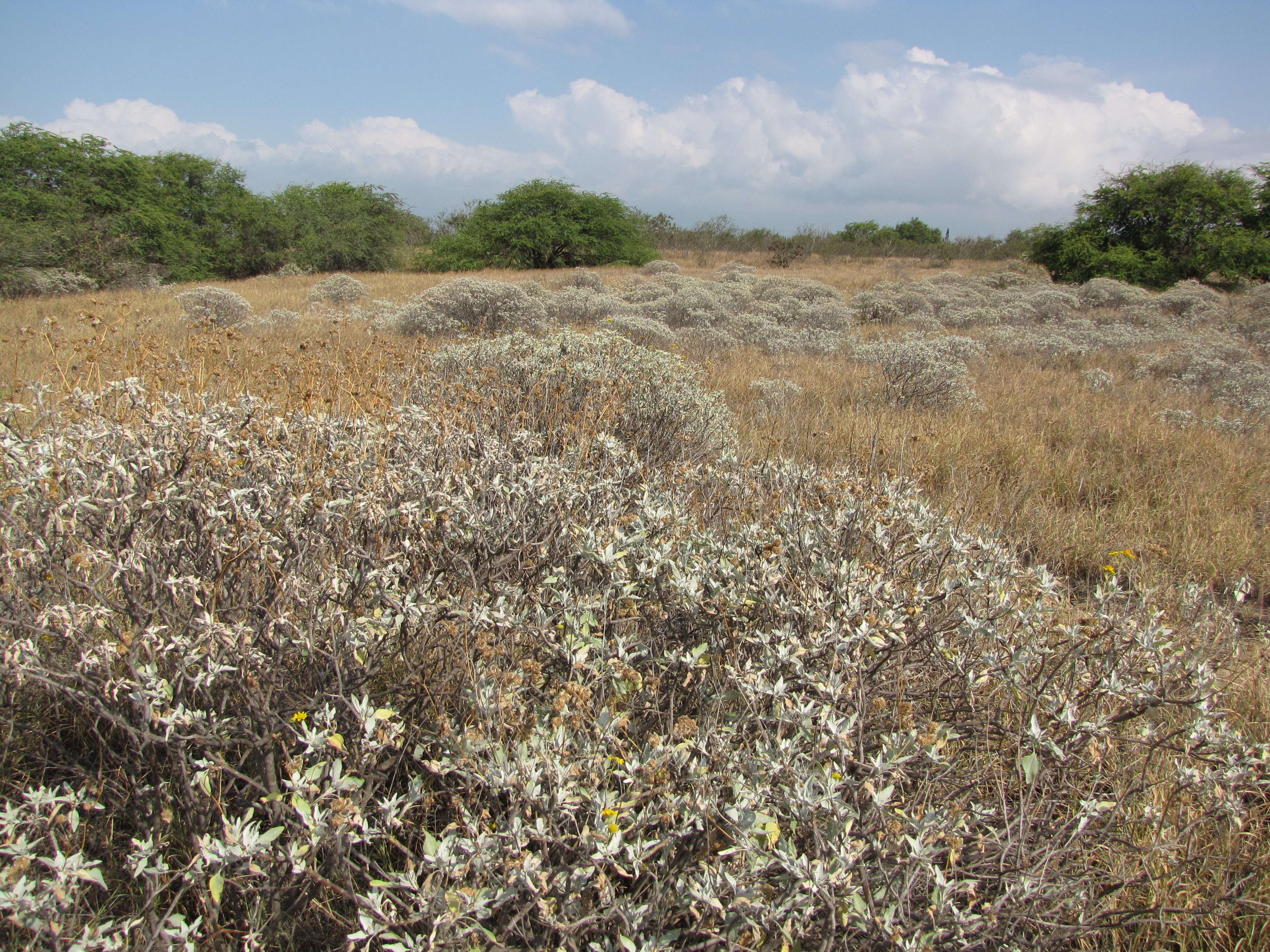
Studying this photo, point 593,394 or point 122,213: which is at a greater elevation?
point 122,213

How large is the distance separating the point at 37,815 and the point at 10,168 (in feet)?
72.8

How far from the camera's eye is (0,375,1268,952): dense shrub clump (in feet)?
4.07

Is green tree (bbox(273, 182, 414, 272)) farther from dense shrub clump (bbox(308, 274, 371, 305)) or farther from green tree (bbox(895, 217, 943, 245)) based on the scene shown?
green tree (bbox(895, 217, 943, 245))

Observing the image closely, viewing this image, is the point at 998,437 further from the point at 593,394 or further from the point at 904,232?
the point at 904,232

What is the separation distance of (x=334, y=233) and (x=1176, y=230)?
27995 mm

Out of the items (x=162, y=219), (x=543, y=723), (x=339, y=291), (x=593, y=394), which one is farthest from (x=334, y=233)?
(x=543, y=723)

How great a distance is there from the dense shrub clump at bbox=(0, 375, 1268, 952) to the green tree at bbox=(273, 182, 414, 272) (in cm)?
2275

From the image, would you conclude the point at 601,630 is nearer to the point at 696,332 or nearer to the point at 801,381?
the point at 801,381

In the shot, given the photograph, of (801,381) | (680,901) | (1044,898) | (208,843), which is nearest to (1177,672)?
(1044,898)

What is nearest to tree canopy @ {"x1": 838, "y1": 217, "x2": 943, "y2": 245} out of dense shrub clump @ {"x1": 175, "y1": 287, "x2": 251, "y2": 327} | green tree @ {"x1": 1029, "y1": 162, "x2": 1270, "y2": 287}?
green tree @ {"x1": 1029, "y1": 162, "x2": 1270, "y2": 287}

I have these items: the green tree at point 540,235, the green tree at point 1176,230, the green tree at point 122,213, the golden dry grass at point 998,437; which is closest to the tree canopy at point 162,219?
the green tree at point 122,213

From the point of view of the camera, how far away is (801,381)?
24.6ft

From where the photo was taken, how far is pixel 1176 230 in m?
20.5

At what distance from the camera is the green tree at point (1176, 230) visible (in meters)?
19.5
